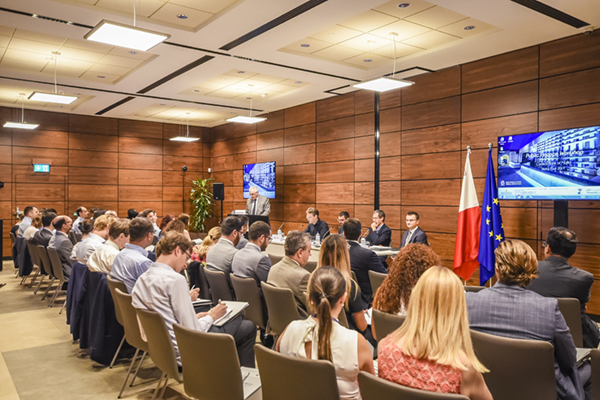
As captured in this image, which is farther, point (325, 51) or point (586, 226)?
point (325, 51)

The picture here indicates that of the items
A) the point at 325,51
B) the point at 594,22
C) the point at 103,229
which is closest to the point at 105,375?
the point at 103,229

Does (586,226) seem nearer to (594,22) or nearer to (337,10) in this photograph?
(594,22)

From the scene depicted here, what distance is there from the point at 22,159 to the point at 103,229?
7.91 meters

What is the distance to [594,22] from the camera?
567cm

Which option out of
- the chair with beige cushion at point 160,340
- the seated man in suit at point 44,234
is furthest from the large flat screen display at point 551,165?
the seated man in suit at point 44,234

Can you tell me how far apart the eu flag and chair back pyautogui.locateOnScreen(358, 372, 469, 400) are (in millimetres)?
5013

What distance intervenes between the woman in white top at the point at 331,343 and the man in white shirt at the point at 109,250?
2.86 meters

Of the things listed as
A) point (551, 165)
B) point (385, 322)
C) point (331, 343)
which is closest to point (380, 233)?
point (551, 165)

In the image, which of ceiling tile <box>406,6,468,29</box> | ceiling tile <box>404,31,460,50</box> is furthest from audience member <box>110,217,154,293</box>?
ceiling tile <box>404,31,460,50</box>

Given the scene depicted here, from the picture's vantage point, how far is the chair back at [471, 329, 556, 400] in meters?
2.22

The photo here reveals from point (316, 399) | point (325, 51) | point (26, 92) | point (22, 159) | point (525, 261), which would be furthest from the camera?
point (22, 159)

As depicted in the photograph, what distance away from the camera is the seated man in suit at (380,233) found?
7.79m

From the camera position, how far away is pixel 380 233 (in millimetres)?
7828

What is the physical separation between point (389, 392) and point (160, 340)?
1723 millimetres
